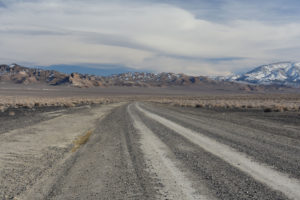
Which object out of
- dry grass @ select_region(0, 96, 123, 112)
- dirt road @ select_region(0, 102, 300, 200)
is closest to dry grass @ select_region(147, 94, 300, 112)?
dry grass @ select_region(0, 96, 123, 112)

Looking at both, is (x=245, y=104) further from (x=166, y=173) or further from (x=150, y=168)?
(x=166, y=173)

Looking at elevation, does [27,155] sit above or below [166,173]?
below

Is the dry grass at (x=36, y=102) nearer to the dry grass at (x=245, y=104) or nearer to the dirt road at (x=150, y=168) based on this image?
the dry grass at (x=245, y=104)

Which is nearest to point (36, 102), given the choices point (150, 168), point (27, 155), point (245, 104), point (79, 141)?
point (245, 104)

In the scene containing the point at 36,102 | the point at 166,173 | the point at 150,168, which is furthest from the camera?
the point at 36,102

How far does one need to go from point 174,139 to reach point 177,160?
140 inches

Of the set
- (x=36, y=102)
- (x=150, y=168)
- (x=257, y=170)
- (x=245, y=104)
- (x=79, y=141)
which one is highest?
(x=257, y=170)

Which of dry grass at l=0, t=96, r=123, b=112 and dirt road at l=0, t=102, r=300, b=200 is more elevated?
dirt road at l=0, t=102, r=300, b=200

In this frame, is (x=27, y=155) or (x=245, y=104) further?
(x=245, y=104)

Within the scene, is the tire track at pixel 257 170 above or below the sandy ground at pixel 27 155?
above

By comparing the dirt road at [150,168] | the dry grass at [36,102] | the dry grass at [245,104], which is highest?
the dirt road at [150,168]

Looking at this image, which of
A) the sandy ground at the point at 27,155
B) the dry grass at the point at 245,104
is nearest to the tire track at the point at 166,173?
the sandy ground at the point at 27,155

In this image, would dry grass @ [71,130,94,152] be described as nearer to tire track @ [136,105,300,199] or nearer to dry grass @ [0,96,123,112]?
tire track @ [136,105,300,199]

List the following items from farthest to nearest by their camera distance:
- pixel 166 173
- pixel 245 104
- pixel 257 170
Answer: pixel 245 104
pixel 257 170
pixel 166 173
